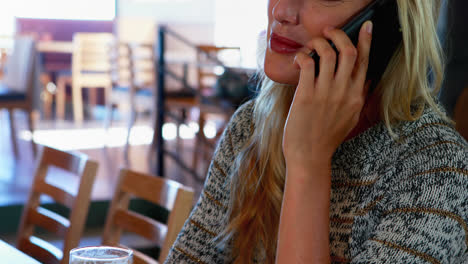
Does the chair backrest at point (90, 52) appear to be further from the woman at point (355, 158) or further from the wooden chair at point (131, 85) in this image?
the woman at point (355, 158)

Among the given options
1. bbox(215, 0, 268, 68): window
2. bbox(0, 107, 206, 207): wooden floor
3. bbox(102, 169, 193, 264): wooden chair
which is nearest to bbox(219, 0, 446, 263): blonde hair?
bbox(102, 169, 193, 264): wooden chair

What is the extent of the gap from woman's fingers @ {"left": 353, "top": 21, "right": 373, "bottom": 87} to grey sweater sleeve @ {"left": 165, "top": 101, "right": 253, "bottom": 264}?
0.26 meters

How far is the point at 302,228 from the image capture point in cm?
74

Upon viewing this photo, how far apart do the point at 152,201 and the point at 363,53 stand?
2.20 feet

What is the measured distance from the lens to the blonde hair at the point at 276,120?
79 centimetres

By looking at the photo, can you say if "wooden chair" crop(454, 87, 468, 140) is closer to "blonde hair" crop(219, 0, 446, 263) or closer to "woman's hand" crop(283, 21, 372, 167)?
"blonde hair" crop(219, 0, 446, 263)

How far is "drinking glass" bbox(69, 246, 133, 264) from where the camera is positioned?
0.58 meters

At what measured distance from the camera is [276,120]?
0.94 m

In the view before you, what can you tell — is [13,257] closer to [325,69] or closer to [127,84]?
[325,69]

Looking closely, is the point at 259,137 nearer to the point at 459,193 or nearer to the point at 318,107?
the point at 318,107

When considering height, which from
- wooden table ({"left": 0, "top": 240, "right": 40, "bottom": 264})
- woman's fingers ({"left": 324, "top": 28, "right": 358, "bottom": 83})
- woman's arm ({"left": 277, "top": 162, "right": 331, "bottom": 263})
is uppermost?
woman's fingers ({"left": 324, "top": 28, "right": 358, "bottom": 83})

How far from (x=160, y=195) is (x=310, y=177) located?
1.81 ft

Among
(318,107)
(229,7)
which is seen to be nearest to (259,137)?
(318,107)

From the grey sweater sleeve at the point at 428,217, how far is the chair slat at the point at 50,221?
96cm
